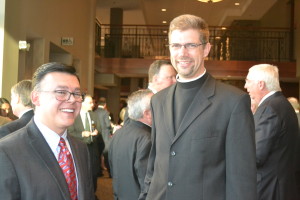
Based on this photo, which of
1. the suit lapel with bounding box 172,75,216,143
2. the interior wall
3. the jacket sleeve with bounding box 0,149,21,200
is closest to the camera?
the jacket sleeve with bounding box 0,149,21,200

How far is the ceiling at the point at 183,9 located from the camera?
57.1ft

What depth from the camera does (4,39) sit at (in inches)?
260

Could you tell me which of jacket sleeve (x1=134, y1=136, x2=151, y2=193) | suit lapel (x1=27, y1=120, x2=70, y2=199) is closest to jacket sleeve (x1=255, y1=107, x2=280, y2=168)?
jacket sleeve (x1=134, y1=136, x2=151, y2=193)

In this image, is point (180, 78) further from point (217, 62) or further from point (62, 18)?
point (217, 62)

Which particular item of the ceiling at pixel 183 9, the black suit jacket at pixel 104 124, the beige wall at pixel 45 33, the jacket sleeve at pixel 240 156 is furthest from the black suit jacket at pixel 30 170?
the ceiling at pixel 183 9

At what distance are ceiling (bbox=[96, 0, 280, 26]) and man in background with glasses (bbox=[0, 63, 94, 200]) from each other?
50.3 feet

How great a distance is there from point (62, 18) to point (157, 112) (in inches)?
329

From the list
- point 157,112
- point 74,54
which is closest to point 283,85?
point 74,54

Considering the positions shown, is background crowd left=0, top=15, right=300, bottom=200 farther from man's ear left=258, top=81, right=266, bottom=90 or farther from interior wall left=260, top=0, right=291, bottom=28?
interior wall left=260, top=0, right=291, bottom=28

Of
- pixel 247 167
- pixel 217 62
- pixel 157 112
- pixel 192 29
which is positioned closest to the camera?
pixel 247 167

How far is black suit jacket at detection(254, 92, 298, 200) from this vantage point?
3.12 meters

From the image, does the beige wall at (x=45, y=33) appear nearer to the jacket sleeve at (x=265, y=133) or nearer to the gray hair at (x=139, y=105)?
the gray hair at (x=139, y=105)

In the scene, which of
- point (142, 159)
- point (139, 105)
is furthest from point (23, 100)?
point (142, 159)

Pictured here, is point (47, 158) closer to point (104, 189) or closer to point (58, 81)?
point (58, 81)
